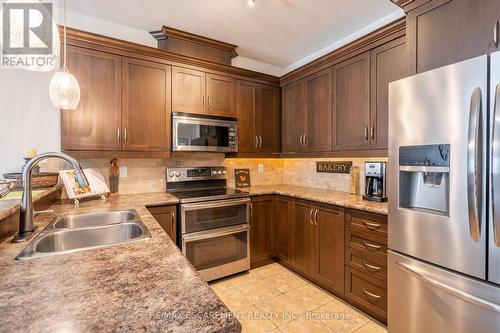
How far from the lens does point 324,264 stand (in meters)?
2.30

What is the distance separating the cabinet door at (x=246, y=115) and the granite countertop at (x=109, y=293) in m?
2.04

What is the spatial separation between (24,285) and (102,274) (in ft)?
0.67

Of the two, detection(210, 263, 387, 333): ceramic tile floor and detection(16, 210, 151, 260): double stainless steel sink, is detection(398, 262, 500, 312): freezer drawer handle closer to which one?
detection(210, 263, 387, 333): ceramic tile floor

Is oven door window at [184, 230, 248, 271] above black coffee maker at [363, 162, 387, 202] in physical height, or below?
below

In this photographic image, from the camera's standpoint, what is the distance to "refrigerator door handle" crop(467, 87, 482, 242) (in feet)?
3.76

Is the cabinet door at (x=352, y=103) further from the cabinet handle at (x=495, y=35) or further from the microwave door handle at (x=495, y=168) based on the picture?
the microwave door handle at (x=495, y=168)

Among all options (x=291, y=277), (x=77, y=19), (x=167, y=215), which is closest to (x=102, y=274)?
(x=167, y=215)

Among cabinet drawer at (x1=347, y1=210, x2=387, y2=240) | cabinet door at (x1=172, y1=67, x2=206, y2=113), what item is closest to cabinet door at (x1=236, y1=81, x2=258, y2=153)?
cabinet door at (x1=172, y1=67, x2=206, y2=113)

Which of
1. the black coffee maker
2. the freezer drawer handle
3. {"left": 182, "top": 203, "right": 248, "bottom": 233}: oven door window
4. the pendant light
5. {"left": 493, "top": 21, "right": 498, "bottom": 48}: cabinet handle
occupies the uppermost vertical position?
{"left": 493, "top": 21, "right": 498, "bottom": 48}: cabinet handle

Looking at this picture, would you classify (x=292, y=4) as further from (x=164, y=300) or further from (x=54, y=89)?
(x=164, y=300)

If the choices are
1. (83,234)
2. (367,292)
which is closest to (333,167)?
(367,292)

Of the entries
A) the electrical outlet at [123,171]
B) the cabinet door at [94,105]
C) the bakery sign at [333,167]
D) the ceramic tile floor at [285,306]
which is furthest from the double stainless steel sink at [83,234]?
the bakery sign at [333,167]

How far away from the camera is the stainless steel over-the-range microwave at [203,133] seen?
2.48 m

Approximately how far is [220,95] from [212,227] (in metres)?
1.48
